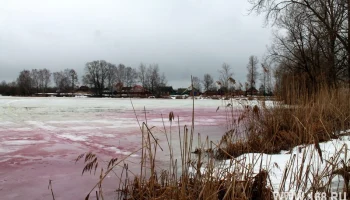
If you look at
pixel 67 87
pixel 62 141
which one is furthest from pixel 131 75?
pixel 62 141

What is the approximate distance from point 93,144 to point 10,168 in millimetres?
1817

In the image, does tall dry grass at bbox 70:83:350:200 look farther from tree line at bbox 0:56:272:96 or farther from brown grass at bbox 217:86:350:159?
tree line at bbox 0:56:272:96

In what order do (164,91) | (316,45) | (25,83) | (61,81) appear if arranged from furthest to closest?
(61,81)
(25,83)
(164,91)
(316,45)

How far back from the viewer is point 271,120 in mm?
5172

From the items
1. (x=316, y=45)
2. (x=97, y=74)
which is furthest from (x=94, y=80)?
(x=316, y=45)

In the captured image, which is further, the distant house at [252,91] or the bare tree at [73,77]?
the bare tree at [73,77]

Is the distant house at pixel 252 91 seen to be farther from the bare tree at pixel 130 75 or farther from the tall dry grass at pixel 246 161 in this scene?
the bare tree at pixel 130 75

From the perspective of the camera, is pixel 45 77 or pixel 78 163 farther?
pixel 45 77

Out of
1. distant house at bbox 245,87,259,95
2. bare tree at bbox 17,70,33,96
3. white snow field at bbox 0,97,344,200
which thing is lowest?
white snow field at bbox 0,97,344,200

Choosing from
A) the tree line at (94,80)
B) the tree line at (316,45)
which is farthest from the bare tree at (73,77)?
the tree line at (316,45)

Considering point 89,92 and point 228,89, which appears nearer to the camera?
point 228,89

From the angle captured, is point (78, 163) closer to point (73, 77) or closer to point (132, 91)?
point (132, 91)

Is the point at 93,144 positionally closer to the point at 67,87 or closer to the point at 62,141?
the point at 62,141

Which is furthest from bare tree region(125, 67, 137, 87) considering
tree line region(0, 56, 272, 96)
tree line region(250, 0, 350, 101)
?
tree line region(250, 0, 350, 101)
